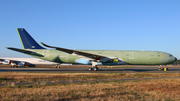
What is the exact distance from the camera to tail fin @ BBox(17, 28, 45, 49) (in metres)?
33.2

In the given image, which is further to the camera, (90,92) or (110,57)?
(110,57)

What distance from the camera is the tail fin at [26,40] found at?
1307 inches

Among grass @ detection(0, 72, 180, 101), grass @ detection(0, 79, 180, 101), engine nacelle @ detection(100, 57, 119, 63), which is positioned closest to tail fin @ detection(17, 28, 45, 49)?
engine nacelle @ detection(100, 57, 119, 63)

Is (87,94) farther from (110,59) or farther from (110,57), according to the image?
(110,57)

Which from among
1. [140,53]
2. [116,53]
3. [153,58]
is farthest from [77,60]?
[153,58]

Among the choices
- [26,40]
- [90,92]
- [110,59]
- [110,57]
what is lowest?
[90,92]

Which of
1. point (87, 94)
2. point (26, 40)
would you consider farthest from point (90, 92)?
point (26, 40)

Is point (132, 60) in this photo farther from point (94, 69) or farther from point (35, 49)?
point (35, 49)

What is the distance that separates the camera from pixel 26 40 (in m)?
33.2

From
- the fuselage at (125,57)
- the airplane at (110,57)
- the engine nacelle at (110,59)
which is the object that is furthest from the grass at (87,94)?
the fuselage at (125,57)

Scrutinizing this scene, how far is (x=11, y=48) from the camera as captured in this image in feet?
93.3

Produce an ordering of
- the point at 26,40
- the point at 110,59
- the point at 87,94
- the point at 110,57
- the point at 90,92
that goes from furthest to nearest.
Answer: the point at 26,40
the point at 110,57
the point at 110,59
the point at 90,92
the point at 87,94

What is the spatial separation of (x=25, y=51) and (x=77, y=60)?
36.0ft

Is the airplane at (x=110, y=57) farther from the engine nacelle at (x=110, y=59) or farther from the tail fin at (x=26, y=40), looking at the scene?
the tail fin at (x=26, y=40)
